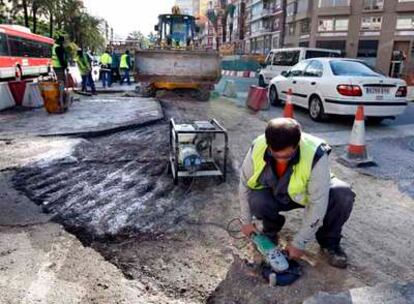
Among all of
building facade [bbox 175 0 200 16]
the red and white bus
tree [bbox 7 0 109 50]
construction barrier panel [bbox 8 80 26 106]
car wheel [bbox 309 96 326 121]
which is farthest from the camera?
building facade [bbox 175 0 200 16]

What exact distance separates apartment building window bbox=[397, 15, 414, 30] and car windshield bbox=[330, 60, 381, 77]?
1276 inches

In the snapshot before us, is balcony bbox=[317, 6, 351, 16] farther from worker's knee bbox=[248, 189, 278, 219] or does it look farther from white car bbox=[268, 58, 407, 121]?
worker's knee bbox=[248, 189, 278, 219]

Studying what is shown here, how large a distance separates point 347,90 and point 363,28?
3582cm

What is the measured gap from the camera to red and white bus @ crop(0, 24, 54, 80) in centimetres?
1766

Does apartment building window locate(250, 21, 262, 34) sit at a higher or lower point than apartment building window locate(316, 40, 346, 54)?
higher

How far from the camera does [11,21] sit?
124ft

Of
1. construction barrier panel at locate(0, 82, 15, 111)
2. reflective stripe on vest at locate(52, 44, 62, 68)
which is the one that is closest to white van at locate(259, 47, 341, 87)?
reflective stripe on vest at locate(52, 44, 62, 68)

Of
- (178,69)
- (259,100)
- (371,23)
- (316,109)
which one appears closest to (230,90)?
(178,69)

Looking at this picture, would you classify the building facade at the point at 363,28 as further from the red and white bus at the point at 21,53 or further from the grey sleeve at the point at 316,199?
the grey sleeve at the point at 316,199

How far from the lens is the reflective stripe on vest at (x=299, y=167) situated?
2457 millimetres

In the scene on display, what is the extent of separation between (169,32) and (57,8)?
98.3ft

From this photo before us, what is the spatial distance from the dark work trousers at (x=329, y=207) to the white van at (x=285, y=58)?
1154 cm

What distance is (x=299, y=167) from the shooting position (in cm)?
247

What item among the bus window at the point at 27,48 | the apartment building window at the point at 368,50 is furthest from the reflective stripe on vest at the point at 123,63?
the apartment building window at the point at 368,50
